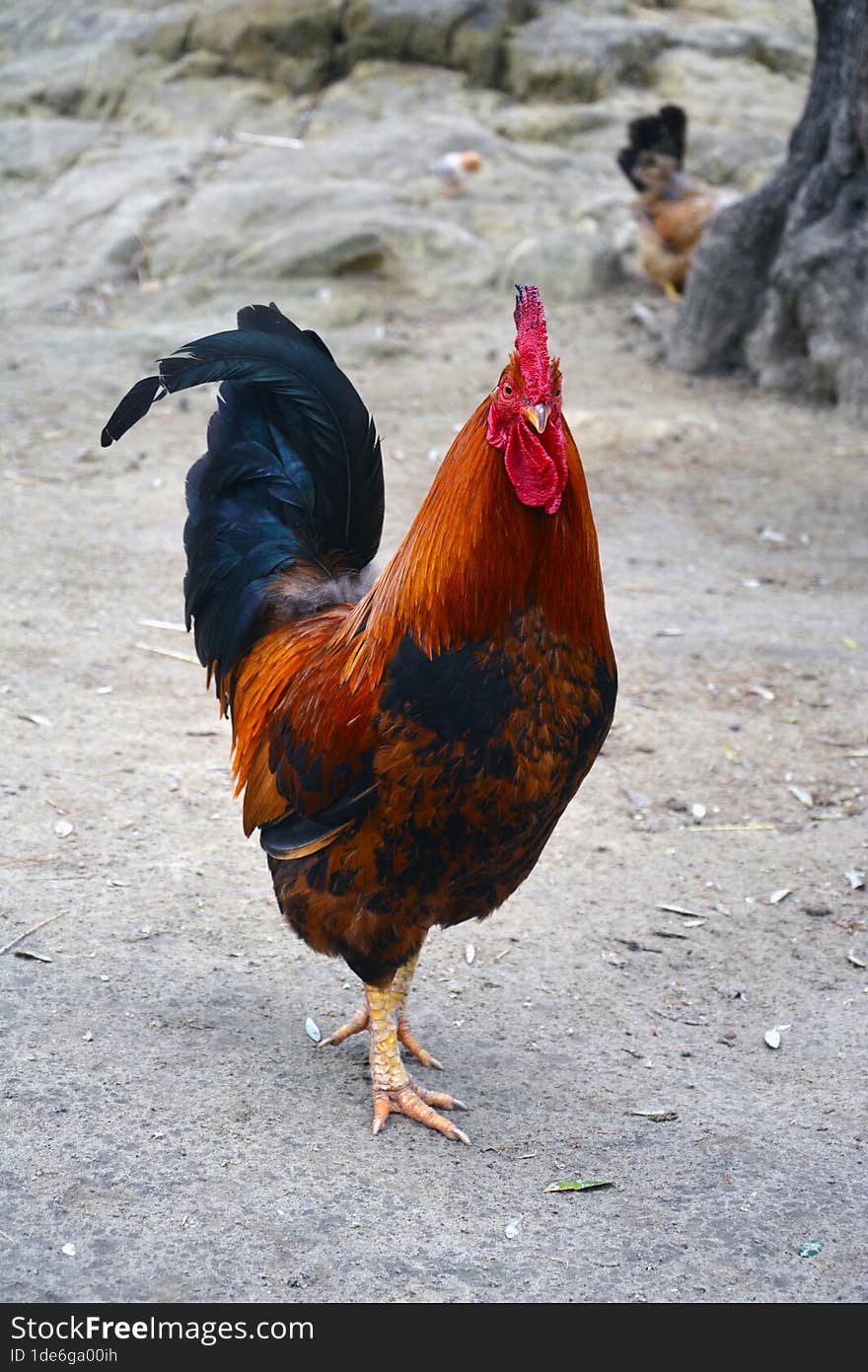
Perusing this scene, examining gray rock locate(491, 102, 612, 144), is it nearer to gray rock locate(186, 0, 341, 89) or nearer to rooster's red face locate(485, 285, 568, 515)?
gray rock locate(186, 0, 341, 89)

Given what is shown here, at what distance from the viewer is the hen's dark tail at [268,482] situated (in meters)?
4.07

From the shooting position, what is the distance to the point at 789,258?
33.3 ft

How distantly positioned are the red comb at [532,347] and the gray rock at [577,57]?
1367cm

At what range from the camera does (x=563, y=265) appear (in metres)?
12.7

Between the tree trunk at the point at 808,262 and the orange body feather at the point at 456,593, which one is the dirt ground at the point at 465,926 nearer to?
the tree trunk at the point at 808,262

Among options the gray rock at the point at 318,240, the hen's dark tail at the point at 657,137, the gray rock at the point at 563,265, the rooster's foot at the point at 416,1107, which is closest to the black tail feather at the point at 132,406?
the rooster's foot at the point at 416,1107

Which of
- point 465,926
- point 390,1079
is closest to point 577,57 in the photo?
point 465,926

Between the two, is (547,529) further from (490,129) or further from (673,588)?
(490,129)

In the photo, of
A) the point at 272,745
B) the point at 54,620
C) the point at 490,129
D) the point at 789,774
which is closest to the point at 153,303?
the point at 490,129

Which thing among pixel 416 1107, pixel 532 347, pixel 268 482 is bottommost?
pixel 416 1107

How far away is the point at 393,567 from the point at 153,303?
9454 millimetres

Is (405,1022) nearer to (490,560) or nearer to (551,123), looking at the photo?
(490,560)

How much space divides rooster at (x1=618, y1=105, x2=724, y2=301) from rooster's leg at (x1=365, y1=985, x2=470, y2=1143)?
32.2 feet

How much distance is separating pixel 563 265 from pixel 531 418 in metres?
10.4
